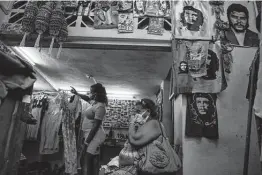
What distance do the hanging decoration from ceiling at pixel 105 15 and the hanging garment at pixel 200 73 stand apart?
142 centimetres

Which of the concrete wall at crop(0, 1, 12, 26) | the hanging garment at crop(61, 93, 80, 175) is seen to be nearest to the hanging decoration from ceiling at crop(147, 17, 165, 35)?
the hanging garment at crop(61, 93, 80, 175)

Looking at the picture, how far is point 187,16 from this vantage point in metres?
4.18

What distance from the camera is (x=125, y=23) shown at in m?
4.22

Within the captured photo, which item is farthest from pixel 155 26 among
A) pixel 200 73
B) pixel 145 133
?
pixel 145 133

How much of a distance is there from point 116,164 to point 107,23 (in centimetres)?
278

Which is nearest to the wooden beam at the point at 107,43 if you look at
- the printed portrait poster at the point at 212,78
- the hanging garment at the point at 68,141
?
the printed portrait poster at the point at 212,78

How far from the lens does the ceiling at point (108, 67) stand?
495 cm

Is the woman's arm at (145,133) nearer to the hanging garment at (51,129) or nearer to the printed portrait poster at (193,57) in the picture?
the printed portrait poster at (193,57)

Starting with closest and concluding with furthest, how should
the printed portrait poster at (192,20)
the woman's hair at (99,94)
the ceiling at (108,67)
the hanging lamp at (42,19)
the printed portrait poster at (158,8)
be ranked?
the woman's hair at (99,94), the hanging lamp at (42,19), the printed portrait poster at (192,20), the printed portrait poster at (158,8), the ceiling at (108,67)

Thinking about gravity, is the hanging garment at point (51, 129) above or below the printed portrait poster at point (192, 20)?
below

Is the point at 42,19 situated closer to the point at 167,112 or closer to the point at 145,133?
the point at 145,133

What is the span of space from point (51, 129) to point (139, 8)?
14.5 feet

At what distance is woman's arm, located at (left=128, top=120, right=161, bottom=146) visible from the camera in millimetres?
2656

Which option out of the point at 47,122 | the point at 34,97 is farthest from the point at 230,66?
the point at 34,97
